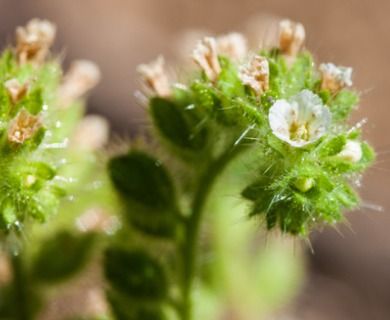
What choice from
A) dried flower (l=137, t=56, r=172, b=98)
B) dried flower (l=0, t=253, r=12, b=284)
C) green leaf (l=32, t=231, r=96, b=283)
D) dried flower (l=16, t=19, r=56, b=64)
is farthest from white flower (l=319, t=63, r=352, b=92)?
dried flower (l=0, t=253, r=12, b=284)

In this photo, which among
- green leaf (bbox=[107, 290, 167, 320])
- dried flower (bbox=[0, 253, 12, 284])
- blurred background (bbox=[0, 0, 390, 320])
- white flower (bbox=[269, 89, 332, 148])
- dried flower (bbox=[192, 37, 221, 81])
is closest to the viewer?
white flower (bbox=[269, 89, 332, 148])

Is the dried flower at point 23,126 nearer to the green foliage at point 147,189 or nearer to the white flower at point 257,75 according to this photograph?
the green foliage at point 147,189

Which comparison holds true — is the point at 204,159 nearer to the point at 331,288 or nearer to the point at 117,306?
the point at 117,306

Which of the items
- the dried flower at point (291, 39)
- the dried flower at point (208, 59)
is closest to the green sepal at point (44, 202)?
the dried flower at point (208, 59)

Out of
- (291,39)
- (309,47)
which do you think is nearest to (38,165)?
(291,39)

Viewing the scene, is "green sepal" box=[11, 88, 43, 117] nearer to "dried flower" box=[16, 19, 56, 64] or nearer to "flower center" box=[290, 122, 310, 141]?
"dried flower" box=[16, 19, 56, 64]
